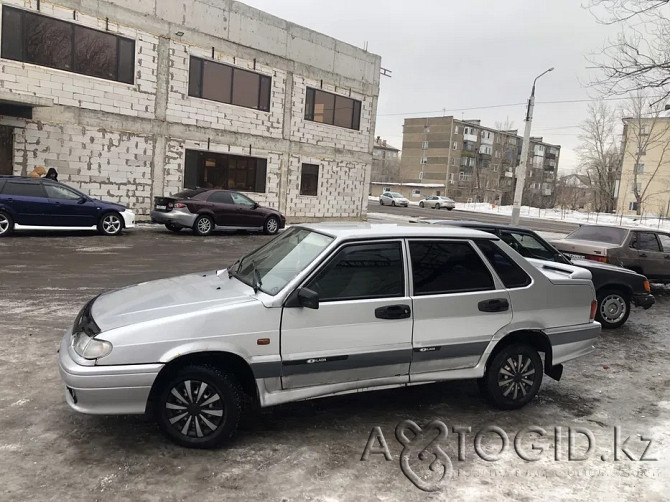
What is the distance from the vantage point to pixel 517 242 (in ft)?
27.5

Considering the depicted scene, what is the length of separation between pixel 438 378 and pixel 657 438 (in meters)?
1.86

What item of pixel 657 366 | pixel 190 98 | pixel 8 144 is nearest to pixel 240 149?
pixel 190 98

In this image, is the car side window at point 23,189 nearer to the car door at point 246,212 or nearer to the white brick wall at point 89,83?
the white brick wall at point 89,83

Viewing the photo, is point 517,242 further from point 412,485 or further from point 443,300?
point 412,485

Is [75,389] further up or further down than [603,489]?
further up

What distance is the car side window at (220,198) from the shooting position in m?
17.4

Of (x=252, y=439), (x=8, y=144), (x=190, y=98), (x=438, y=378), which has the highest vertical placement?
(x=190, y=98)

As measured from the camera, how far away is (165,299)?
13.2 ft

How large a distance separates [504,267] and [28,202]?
12.9 metres

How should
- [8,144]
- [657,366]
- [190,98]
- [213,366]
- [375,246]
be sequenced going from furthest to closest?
[190,98], [8,144], [657,366], [375,246], [213,366]

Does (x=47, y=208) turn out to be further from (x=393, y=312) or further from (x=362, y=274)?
(x=393, y=312)

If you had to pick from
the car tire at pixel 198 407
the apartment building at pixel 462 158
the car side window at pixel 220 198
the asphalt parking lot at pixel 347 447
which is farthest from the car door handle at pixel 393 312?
the apartment building at pixel 462 158

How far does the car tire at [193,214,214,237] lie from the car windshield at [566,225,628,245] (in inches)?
430

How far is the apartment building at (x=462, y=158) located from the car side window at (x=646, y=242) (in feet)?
249
